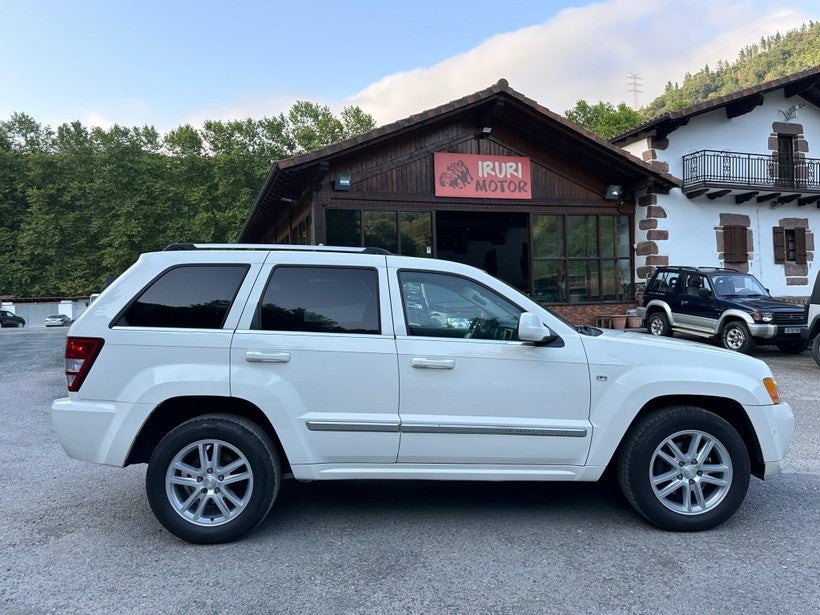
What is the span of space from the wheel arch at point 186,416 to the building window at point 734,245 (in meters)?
18.3

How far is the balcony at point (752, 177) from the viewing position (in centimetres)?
1762

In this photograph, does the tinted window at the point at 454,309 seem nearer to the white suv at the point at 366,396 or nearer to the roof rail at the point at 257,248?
the white suv at the point at 366,396

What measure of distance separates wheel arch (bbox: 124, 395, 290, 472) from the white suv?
0.5 inches

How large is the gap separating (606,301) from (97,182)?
47.0m

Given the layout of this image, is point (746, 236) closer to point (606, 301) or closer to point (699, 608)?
point (606, 301)

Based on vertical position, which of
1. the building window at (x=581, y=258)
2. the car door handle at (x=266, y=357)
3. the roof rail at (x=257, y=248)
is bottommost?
the car door handle at (x=266, y=357)

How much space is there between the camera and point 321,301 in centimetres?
373

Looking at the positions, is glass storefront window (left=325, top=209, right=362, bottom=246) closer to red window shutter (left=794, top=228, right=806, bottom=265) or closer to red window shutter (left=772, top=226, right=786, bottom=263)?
red window shutter (left=772, top=226, right=786, bottom=263)

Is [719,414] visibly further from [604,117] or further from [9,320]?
[9,320]

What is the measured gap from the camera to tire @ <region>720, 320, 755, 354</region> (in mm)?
12078

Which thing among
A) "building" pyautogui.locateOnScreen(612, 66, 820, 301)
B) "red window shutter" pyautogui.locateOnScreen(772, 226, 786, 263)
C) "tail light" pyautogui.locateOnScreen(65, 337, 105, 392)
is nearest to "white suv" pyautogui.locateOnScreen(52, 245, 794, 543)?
"tail light" pyautogui.locateOnScreen(65, 337, 105, 392)

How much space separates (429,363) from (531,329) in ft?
2.12

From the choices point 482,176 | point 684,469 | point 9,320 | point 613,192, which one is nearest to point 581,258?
point 613,192

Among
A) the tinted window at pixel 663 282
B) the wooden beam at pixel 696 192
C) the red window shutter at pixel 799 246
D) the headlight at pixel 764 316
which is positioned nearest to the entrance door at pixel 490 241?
the tinted window at pixel 663 282
